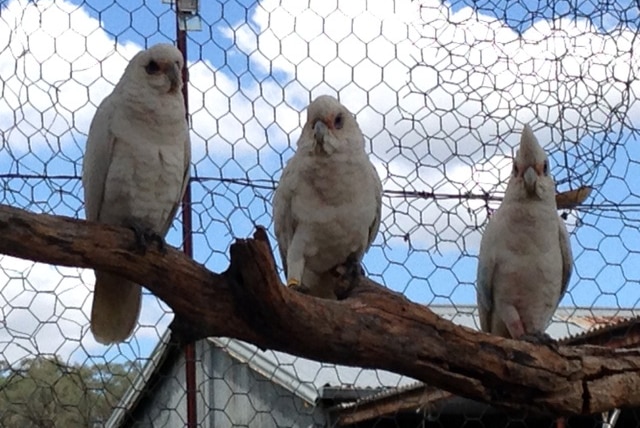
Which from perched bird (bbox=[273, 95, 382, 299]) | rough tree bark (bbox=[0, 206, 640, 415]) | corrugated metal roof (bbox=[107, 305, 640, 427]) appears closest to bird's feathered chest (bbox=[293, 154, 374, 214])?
perched bird (bbox=[273, 95, 382, 299])

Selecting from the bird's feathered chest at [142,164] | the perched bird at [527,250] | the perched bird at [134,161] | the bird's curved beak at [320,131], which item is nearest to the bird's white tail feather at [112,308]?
the perched bird at [134,161]

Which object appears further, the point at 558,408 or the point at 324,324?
the point at 558,408

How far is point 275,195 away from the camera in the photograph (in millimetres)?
1517

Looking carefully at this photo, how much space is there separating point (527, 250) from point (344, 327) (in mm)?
481

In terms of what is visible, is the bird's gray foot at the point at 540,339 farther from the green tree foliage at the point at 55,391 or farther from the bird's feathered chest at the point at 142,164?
the green tree foliage at the point at 55,391

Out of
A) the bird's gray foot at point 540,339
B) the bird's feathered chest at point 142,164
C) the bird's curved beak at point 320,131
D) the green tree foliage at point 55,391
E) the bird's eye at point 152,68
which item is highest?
the bird's eye at point 152,68

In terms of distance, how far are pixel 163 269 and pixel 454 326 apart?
383 millimetres

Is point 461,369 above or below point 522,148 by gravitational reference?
below

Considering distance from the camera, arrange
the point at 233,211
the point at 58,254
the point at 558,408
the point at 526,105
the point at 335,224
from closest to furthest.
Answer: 1. the point at 58,254
2. the point at 558,408
3. the point at 335,224
4. the point at 233,211
5. the point at 526,105

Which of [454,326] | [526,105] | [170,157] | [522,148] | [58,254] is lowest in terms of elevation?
[58,254]

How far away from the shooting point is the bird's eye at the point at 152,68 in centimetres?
142

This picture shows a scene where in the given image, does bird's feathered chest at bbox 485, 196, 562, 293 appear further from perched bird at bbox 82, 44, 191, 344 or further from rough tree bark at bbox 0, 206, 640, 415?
perched bird at bbox 82, 44, 191, 344

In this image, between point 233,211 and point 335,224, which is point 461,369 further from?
point 233,211

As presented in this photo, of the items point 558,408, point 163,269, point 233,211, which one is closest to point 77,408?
point 233,211
